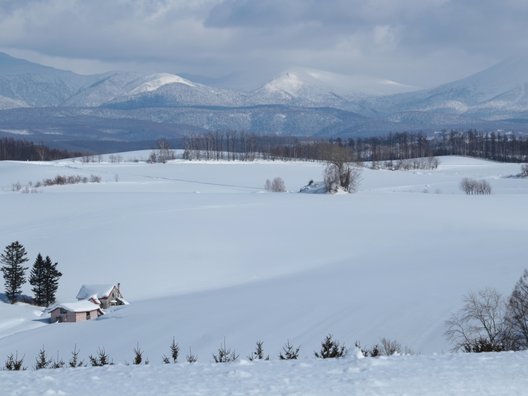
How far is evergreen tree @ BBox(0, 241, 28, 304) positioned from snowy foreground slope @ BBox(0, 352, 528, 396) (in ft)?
Answer: 106

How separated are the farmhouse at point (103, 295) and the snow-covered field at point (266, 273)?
976mm

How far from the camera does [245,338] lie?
2495 cm

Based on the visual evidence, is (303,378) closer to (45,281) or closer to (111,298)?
(111,298)

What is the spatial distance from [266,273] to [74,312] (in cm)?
1111

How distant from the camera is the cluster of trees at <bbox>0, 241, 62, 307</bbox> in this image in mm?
40375

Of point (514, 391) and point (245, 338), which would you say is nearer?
point (514, 391)

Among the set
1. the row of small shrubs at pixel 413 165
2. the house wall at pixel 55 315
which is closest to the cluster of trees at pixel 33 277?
the house wall at pixel 55 315

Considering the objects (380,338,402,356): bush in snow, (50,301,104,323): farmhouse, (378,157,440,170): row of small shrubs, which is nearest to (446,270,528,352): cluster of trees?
(380,338,402,356): bush in snow

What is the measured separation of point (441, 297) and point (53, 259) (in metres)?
26.9

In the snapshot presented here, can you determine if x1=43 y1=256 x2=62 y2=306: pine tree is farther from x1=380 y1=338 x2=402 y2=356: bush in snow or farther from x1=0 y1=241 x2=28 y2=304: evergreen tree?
x1=380 y1=338 x2=402 y2=356: bush in snow

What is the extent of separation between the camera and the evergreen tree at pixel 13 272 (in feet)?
138

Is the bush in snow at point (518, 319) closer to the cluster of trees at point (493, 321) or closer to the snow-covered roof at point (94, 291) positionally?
the cluster of trees at point (493, 321)

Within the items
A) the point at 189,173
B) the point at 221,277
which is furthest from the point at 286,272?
the point at 189,173

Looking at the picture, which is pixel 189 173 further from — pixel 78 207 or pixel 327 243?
pixel 327 243
